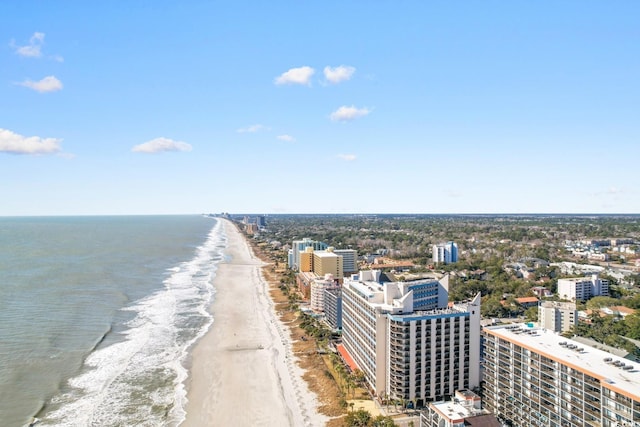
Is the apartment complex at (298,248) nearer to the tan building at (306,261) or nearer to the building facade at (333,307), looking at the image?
the tan building at (306,261)

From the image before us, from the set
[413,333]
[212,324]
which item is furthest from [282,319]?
[413,333]

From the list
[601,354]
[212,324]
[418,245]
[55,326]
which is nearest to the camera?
[601,354]

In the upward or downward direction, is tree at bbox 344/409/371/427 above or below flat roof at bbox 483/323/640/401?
below

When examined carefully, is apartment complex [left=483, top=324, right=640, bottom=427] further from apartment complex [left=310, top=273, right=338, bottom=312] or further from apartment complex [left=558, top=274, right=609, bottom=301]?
apartment complex [left=558, top=274, right=609, bottom=301]

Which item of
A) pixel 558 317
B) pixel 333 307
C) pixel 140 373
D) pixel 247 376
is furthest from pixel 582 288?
pixel 140 373

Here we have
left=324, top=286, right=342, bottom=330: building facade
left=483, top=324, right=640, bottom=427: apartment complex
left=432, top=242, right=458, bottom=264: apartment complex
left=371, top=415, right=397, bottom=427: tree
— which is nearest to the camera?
left=483, top=324, right=640, bottom=427: apartment complex

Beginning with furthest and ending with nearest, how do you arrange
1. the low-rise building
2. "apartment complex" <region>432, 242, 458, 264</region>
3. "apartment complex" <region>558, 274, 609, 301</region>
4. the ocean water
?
"apartment complex" <region>432, 242, 458, 264</region> → "apartment complex" <region>558, 274, 609, 301</region> → the ocean water → the low-rise building

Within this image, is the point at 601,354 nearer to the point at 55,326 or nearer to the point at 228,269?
the point at 55,326

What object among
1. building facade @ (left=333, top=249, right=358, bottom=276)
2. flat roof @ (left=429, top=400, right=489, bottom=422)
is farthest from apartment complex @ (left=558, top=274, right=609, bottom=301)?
flat roof @ (left=429, top=400, right=489, bottom=422)

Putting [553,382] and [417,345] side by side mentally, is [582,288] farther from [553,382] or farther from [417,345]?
[553,382]
